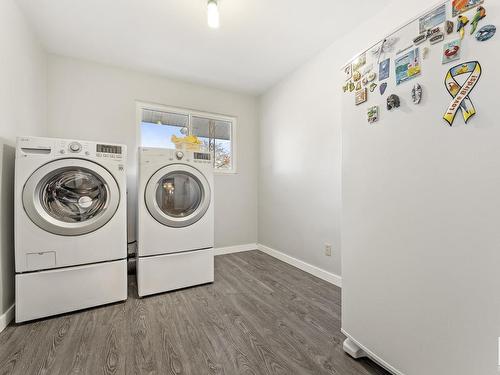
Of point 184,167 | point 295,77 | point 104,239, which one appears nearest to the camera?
point 104,239

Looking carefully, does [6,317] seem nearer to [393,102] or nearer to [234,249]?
[234,249]

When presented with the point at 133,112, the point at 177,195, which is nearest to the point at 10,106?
the point at 133,112

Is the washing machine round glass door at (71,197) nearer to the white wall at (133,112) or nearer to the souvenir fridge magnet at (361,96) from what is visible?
the white wall at (133,112)

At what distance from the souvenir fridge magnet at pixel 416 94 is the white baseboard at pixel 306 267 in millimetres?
1711

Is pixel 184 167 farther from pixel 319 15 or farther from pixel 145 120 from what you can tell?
pixel 319 15

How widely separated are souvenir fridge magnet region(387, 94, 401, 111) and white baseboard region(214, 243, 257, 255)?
2.65 m

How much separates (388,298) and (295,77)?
249cm

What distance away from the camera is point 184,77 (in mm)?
2881

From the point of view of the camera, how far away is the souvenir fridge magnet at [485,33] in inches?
28.1

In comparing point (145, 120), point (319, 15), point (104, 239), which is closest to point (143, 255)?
point (104, 239)

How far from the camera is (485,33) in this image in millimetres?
729

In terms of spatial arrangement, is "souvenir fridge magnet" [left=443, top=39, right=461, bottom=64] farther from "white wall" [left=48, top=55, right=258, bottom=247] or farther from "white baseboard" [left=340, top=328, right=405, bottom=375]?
"white wall" [left=48, top=55, right=258, bottom=247]

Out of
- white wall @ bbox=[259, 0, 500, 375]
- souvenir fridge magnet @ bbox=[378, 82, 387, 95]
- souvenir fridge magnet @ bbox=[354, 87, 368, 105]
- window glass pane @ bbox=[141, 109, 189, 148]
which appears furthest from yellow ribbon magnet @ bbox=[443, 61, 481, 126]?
window glass pane @ bbox=[141, 109, 189, 148]

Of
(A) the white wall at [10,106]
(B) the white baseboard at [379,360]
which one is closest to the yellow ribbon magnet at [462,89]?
(B) the white baseboard at [379,360]
